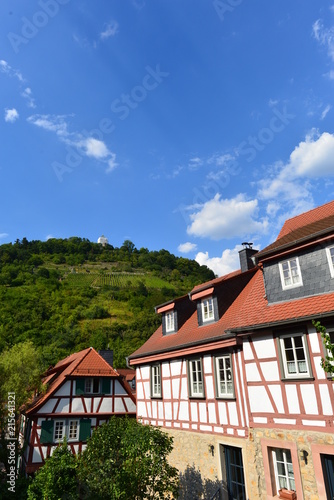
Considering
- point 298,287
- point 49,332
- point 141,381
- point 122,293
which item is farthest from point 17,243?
point 298,287

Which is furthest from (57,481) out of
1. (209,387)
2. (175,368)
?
(175,368)

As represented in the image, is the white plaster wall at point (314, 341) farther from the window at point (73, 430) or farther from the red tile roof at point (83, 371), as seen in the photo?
the window at point (73, 430)

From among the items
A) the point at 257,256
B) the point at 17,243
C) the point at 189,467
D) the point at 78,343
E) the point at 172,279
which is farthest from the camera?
the point at 17,243

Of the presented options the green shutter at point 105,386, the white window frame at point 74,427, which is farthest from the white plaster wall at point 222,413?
the white window frame at point 74,427

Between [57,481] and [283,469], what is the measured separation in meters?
6.87

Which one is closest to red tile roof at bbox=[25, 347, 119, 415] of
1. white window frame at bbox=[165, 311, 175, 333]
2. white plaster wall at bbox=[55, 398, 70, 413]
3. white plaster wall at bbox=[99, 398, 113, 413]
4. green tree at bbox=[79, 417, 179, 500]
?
white plaster wall at bbox=[55, 398, 70, 413]

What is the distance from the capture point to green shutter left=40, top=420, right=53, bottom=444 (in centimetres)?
2005

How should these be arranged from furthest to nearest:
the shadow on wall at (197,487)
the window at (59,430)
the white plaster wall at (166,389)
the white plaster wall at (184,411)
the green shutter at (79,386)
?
the green shutter at (79,386)
the window at (59,430)
the white plaster wall at (166,389)
the white plaster wall at (184,411)
the shadow on wall at (197,487)

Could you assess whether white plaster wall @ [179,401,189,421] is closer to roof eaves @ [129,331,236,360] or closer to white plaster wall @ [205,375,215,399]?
white plaster wall @ [205,375,215,399]

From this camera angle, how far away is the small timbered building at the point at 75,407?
20047 millimetres

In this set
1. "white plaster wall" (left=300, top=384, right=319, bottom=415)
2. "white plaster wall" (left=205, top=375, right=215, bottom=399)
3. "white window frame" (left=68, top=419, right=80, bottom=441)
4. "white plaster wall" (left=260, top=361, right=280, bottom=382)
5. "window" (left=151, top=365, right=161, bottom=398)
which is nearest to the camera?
"white plaster wall" (left=300, top=384, right=319, bottom=415)

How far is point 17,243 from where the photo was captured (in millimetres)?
130750

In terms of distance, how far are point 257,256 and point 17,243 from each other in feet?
439

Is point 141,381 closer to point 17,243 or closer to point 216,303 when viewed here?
point 216,303
